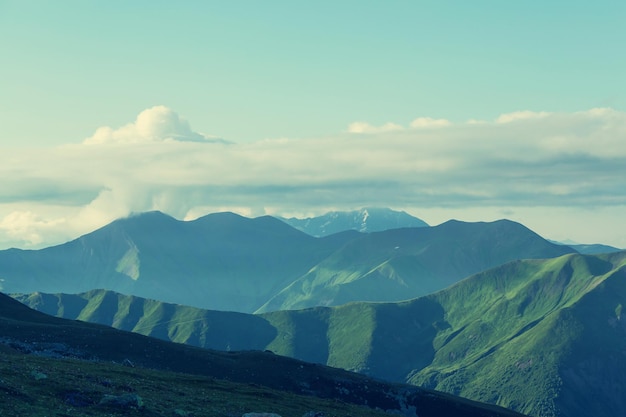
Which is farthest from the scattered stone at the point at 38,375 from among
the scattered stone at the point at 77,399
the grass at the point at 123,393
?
the scattered stone at the point at 77,399

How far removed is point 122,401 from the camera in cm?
9156

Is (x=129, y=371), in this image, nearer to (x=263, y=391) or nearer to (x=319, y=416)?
(x=263, y=391)

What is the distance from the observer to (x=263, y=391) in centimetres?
14625

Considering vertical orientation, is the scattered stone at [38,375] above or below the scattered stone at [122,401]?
above

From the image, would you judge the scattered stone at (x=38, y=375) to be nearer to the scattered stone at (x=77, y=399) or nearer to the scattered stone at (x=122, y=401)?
the scattered stone at (x=77, y=399)

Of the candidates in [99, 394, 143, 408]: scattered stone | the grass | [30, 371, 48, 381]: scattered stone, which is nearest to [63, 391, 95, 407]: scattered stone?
the grass

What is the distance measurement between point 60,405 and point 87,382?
18609mm

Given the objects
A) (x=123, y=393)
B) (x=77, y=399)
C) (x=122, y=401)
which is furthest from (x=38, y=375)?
(x=122, y=401)

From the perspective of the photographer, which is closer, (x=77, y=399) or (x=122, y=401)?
(x=122, y=401)

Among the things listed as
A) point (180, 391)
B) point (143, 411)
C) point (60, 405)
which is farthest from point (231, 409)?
point (60, 405)

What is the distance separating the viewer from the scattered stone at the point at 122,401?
3570 inches

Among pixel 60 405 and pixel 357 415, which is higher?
pixel 60 405

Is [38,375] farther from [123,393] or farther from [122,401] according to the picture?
[122,401]

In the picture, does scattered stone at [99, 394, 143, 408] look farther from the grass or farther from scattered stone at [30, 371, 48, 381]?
scattered stone at [30, 371, 48, 381]
